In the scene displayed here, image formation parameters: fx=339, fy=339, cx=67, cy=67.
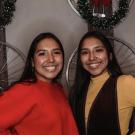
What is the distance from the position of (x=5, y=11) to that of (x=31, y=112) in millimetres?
806

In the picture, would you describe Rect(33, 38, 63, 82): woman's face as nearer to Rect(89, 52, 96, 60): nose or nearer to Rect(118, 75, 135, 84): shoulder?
Rect(89, 52, 96, 60): nose

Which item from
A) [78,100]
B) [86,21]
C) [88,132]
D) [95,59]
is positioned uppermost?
[86,21]

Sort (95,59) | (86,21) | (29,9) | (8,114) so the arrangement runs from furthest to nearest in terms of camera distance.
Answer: (86,21) < (29,9) < (95,59) < (8,114)

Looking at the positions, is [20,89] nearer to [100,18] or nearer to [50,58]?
[50,58]

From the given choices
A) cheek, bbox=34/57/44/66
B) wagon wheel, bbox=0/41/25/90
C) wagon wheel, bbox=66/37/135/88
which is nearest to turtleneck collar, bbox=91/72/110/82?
cheek, bbox=34/57/44/66

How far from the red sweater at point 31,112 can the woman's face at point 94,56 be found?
276 millimetres

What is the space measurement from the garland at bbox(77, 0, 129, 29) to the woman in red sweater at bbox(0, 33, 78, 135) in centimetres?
66

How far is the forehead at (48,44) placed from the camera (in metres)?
1.69

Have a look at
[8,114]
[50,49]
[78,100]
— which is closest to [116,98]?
[78,100]

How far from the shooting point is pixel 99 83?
5.89ft

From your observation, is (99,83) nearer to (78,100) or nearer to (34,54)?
(78,100)

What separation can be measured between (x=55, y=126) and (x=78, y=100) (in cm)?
33

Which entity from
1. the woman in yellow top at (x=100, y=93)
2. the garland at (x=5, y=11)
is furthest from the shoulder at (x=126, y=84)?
the garland at (x=5, y=11)

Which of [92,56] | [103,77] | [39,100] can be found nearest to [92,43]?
[92,56]
